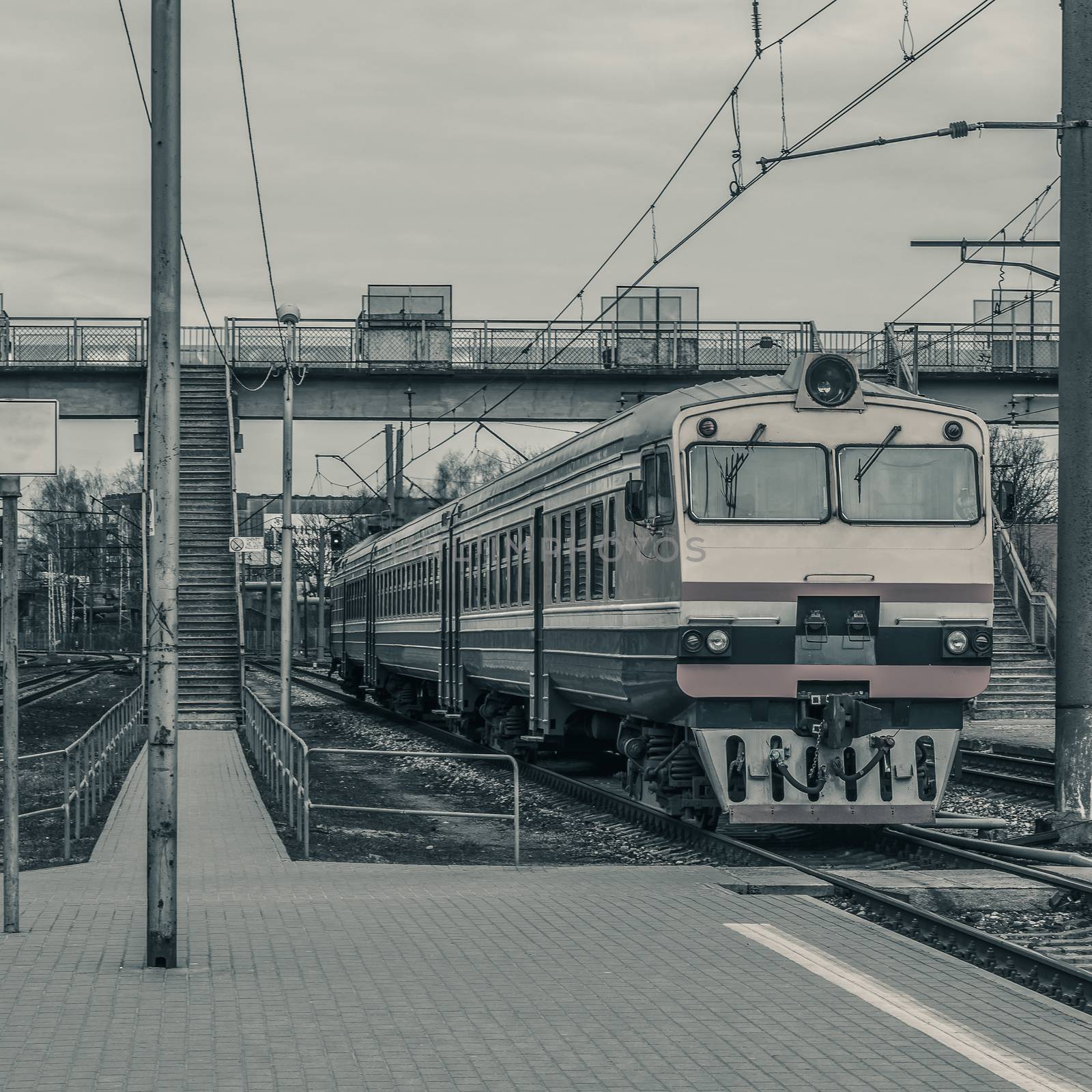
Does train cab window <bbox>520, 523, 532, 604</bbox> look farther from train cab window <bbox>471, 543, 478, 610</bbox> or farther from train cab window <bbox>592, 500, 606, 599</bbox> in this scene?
train cab window <bbox>471, 543, 478, 610</bbox>

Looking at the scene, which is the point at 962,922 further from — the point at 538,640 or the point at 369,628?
the point at 369,628

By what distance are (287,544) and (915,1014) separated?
59.1 ft

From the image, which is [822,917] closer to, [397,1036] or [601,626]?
[397,1036]

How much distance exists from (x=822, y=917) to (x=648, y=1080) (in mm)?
A: 3799

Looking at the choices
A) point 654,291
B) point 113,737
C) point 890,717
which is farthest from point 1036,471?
point 890,717

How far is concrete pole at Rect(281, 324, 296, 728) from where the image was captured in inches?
972

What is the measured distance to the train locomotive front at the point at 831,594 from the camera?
13.0 meters

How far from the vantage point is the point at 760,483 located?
13359mm

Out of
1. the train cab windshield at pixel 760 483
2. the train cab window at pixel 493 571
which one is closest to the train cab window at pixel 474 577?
the train cab window at pixel 493 571

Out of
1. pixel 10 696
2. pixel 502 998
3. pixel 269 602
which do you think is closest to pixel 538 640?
pixel 10 696

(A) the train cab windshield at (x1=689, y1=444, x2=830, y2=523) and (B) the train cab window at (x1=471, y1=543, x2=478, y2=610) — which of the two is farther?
(B) the train cab window at (x1=471, y1=543, x2=478, y2=610)

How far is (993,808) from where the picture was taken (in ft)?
57.0

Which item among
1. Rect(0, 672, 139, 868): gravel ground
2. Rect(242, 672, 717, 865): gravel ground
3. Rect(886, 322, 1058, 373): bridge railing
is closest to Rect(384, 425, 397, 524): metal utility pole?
Rect(0, 672, 139, 868): gravel ground

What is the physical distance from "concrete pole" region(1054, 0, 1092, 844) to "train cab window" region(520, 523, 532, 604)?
600 centimetres
